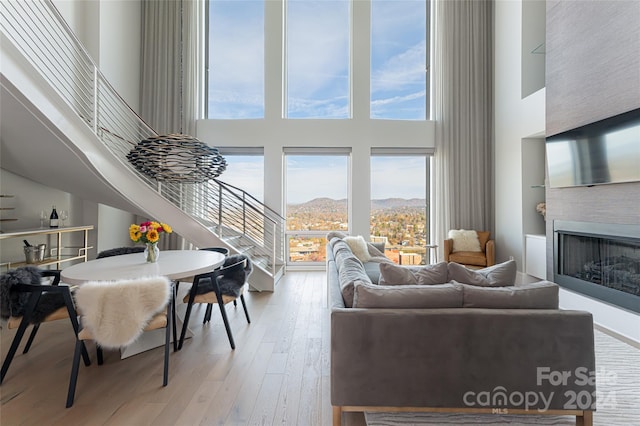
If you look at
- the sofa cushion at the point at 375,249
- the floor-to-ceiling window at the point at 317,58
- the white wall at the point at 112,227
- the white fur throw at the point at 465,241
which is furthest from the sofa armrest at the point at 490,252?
the white wall at the point at 112,227

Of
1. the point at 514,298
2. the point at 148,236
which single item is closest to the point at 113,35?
the point at 148,236

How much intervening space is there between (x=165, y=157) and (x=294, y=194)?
346 cm

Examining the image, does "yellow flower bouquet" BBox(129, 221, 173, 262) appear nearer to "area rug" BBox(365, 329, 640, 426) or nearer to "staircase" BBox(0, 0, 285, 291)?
"staircase" BBox(0, 0, 285, 291)

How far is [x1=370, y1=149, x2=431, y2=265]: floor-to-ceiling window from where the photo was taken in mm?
6176

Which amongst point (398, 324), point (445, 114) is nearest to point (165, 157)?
point (398, 324)

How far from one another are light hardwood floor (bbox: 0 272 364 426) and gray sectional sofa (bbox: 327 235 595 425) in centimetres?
38

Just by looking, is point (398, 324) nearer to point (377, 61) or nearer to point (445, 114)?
point (445, 114)

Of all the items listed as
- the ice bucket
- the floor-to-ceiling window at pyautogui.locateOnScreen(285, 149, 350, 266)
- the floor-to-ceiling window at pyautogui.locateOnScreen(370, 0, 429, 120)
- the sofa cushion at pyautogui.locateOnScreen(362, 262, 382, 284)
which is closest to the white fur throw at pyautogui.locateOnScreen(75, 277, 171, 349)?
the sofa cushion at pyautogui.locateOnScreen(362, 262, 382, 284)

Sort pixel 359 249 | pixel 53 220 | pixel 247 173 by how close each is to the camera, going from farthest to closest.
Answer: pixel 247 173 → pixel 359 249 → pixel 53 220

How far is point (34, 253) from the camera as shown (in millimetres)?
3584

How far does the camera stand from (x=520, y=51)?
496 cm

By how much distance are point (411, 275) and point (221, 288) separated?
5.88 feet

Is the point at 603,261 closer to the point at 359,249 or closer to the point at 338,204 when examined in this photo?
the point at 359,249

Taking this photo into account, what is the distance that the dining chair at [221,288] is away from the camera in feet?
8.93
